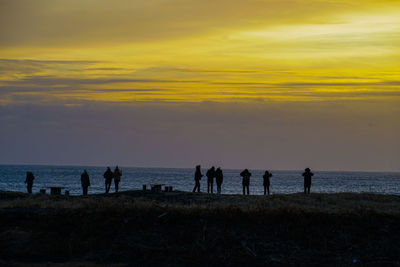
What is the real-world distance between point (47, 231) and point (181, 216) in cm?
523

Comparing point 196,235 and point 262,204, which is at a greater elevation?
point 262,204

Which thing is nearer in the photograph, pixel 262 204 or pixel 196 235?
pixel 196 235

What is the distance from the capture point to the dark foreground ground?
2052cm

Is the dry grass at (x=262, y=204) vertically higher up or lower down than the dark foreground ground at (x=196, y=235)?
higher up

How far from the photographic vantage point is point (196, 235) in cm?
2209

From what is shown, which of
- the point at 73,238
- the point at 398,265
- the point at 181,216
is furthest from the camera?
the point at 181,216

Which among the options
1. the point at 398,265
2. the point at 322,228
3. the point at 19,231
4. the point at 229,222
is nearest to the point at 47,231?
the point at 19,231

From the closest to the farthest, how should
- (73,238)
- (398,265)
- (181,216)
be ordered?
1. (398,265)
2. (73,238)
3. (181,216)

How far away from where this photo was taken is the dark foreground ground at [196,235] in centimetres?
2052

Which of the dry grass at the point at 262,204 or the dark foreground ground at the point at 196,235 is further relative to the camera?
the dry grass at the point at 262,204

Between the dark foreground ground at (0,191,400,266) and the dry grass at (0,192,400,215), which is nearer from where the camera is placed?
the dark foreground ground at (0,191,400,266)

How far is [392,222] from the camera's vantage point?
77.4ft

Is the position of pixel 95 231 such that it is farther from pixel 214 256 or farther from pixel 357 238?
pixel 357 238

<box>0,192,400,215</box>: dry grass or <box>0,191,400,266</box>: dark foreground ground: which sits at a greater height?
<box>0,192,400,215</box>: dry grass
